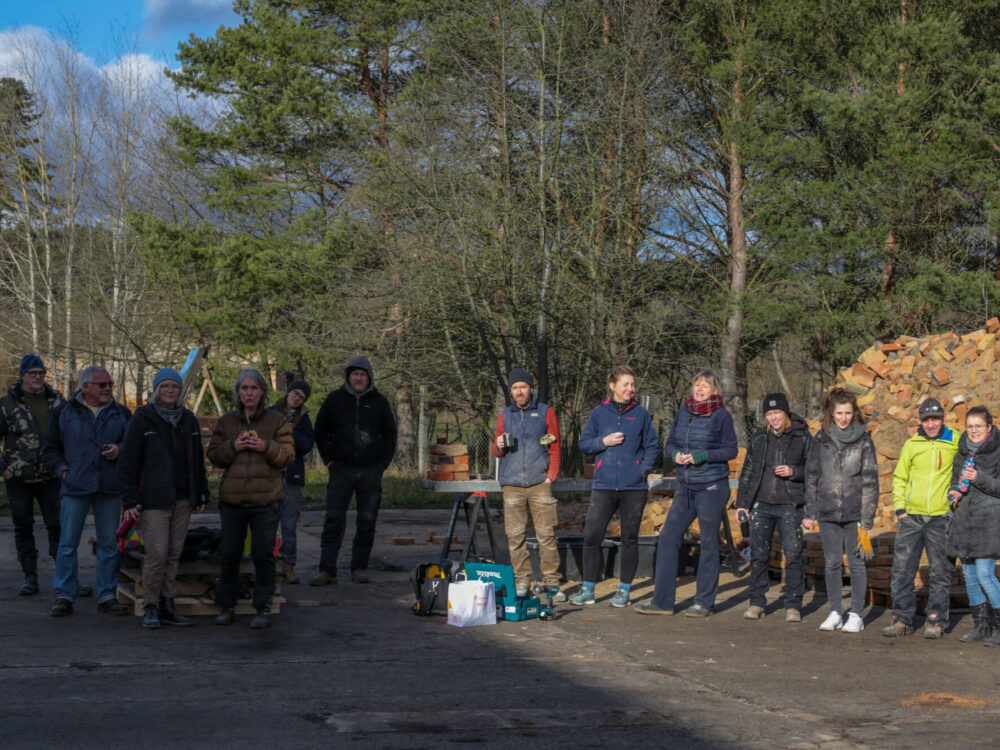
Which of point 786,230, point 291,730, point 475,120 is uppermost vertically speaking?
point 475,120

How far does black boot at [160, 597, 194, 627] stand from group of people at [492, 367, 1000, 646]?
2728mm

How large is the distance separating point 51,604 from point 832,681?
6.03 m

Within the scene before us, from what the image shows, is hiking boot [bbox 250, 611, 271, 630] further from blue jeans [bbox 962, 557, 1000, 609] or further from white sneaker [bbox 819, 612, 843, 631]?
blue jeans [bbox 962, 557, 1000, 609]

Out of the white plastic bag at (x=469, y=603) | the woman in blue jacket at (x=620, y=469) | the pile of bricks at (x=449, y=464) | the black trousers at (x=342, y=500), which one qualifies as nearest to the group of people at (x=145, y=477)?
the black trousers at (x=342, y=500)

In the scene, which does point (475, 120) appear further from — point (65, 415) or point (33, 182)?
point (33, 182)

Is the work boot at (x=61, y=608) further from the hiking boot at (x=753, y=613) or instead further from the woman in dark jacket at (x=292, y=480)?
the hiking boot at (x=753, y=613)

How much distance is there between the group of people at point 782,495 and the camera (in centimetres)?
823

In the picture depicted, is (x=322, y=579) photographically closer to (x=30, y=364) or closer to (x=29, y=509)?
(x=29, y=509)

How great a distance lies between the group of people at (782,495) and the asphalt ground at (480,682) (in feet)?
1.09

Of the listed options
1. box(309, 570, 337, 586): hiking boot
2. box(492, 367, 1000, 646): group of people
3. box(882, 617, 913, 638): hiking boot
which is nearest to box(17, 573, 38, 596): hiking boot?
box(309, 570, 337, 586): hiking boot

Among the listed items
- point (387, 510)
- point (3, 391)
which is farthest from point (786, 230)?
point (3, 391)

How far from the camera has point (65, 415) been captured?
8.91 m

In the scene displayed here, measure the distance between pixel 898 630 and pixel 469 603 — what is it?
3217 mm

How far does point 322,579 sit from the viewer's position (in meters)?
10.3
